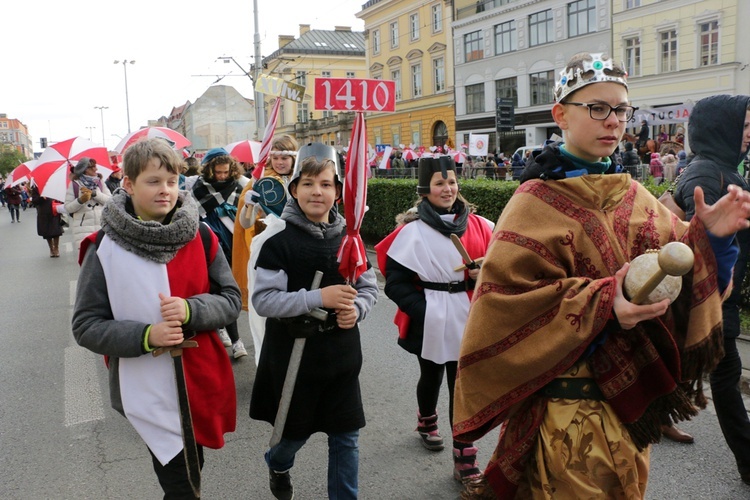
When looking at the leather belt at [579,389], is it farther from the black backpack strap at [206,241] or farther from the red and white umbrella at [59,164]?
the red and white umbrella at [59,164]

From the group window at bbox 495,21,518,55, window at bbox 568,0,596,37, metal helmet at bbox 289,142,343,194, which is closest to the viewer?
metal helmet at bbox 289,142,343,194

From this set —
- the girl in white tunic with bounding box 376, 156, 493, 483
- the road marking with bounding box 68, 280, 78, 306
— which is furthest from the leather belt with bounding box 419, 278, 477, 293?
the road marking with bounding box 68, 280, 78, 306

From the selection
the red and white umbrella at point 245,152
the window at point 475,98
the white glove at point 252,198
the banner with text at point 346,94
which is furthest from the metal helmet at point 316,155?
the window at point 475,98

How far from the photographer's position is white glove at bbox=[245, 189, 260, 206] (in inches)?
214

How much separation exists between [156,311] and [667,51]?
31.3 meters

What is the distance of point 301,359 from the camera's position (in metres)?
3.02

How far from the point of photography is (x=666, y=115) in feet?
56.8

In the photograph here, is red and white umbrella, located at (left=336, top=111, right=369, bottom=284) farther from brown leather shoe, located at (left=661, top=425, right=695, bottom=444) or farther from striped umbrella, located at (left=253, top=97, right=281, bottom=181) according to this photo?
striped umbrella, located at (left=253, top=97, right=281, bottom=181)

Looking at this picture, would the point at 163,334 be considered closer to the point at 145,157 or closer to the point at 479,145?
the point at 145,157

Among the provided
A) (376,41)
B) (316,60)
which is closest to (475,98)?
(376,41)

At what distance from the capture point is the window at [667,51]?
95.6 ft

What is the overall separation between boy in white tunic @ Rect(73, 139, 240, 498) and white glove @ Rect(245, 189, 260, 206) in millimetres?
2644

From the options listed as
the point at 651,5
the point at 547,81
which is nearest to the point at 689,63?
the point at 651,5

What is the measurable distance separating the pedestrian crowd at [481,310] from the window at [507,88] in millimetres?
36278
